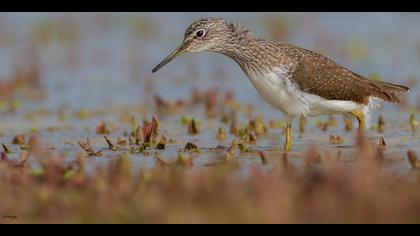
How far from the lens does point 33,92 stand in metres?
16.8

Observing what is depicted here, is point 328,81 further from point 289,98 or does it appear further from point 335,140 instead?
point 335,140

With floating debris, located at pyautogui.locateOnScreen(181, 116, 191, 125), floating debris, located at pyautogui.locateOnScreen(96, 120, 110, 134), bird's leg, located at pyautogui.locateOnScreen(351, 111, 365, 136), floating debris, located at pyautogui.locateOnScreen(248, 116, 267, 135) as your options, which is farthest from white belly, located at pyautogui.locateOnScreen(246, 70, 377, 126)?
floating debris, located at pyautogui.locateOnScreen(96, 120, 110, 134)

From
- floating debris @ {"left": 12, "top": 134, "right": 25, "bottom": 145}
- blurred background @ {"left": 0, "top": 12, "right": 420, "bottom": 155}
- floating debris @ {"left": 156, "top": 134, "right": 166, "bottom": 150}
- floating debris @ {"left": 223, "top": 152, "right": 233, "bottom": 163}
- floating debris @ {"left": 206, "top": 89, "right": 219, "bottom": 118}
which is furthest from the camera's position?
blurred background @ {"left": 0, "top": 12, "right": 420, "bottom": 155}

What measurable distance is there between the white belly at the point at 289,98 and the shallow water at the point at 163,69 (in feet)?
1.77

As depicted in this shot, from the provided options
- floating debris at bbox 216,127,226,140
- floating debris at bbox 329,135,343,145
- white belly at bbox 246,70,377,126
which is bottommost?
floating debris at bbox 329,135,343,145

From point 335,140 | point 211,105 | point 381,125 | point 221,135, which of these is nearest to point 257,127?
point 221,135

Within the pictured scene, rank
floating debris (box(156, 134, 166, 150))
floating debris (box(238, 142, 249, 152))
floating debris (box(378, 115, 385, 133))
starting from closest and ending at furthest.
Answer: floating debris (box(238, 142, 249, 152)), floating debris (box(156, 134, 166, 150)), floating debris (box(378, 115, 385, 133))

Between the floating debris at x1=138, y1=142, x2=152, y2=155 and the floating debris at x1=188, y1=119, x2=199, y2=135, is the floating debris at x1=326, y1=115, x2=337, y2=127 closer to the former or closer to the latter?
the floating debris at x1=188, y1=119, x2=199, y2=135

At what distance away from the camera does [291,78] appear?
35.0 feet

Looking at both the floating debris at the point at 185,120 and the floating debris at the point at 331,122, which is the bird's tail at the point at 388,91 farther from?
the floating debris at the point at 185,120

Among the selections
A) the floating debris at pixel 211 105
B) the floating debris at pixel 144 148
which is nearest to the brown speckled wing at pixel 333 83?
the floating debris at pixel 144 148

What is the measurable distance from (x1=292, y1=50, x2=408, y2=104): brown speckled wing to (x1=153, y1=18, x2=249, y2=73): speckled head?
3.42 ft

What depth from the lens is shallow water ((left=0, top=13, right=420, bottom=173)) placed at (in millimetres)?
11922
